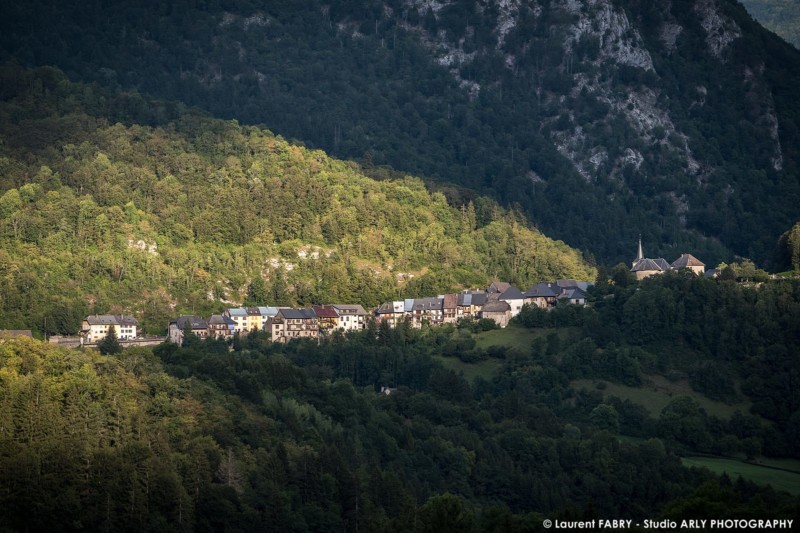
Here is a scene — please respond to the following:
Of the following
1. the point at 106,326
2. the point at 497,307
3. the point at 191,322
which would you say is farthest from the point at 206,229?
the point at 497,307

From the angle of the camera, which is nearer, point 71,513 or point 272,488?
point 71,513

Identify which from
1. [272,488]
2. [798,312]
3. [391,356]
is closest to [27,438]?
[272,488]

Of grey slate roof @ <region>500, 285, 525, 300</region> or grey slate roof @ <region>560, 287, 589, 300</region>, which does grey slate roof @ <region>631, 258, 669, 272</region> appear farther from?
grey slate roof @ <region>500, 285, 525, 300</region>

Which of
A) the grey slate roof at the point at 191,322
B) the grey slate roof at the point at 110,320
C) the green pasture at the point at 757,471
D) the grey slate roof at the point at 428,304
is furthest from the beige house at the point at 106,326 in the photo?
the green pasture at the point at 757,471

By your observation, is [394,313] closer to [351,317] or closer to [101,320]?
[351,317]

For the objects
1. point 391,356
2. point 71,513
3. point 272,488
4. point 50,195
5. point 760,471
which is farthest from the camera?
point 50,195

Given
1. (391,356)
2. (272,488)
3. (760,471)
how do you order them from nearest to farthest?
1. (272,488)
2. (760,471)
3. (391,356)

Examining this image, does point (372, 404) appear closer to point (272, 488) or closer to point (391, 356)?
point (391, 356)

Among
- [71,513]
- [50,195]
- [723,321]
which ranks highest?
[50,195]
